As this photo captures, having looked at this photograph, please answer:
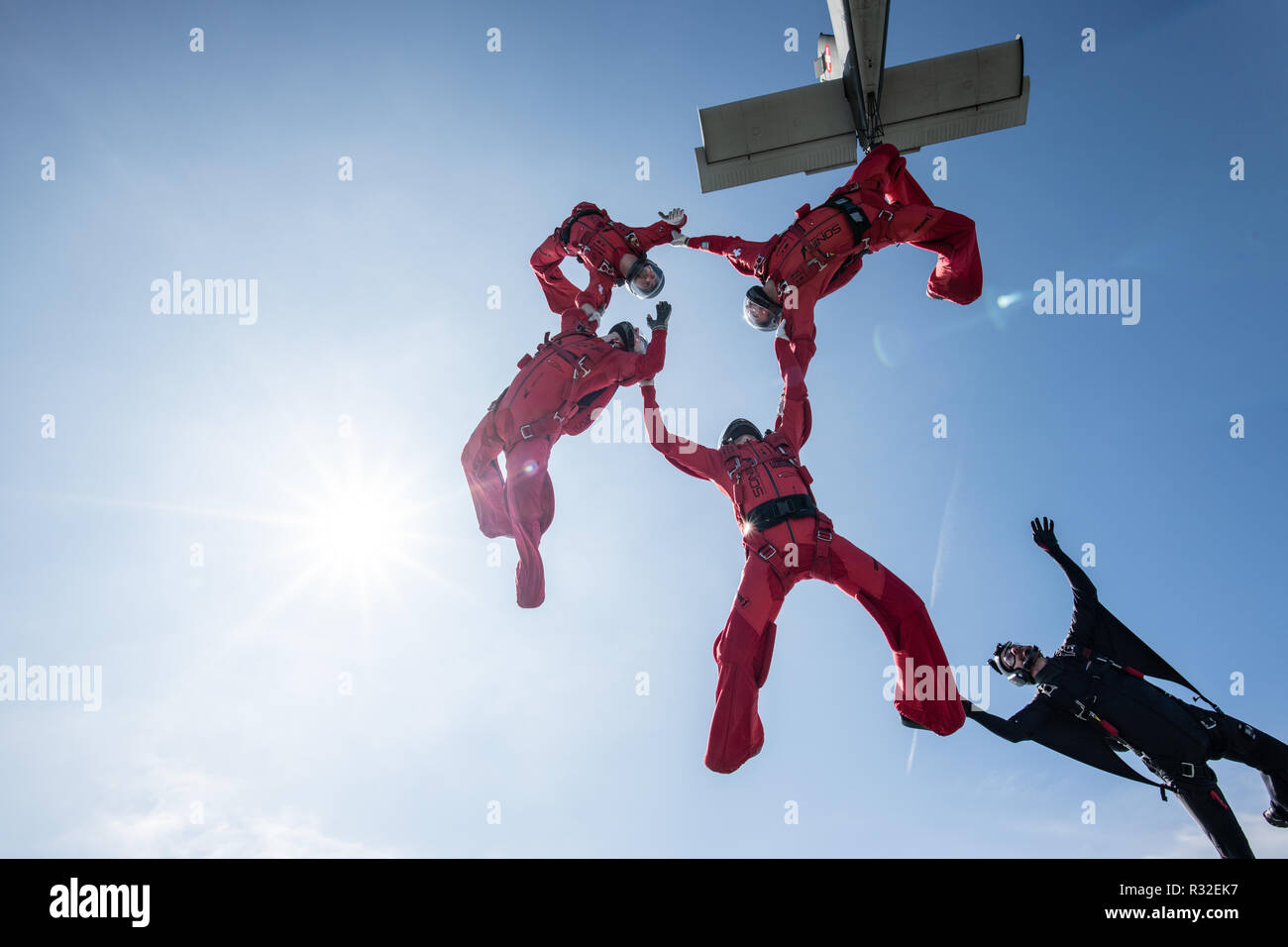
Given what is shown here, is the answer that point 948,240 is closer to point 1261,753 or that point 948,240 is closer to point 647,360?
point 647,360

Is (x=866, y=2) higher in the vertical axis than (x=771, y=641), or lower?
higher

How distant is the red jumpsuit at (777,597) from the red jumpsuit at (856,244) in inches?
59.8

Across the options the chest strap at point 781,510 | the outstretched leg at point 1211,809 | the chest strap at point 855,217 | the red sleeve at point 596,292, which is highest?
the chest strap at point 855,217

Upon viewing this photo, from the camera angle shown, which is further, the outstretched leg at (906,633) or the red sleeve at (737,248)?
the red sleeve at (737,248)

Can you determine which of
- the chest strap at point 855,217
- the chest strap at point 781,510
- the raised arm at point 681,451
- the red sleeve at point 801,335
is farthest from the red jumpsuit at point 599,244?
the chest strap at point 781,510

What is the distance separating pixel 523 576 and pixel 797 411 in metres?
3.45

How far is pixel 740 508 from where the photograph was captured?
765 cm

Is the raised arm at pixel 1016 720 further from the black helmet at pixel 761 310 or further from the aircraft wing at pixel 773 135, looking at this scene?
the aircraft wing at pixel 773 135

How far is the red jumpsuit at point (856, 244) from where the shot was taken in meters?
8.41

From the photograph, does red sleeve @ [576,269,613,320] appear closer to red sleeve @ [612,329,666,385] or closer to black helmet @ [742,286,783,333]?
red sleeve @ [612,329,666,385]
